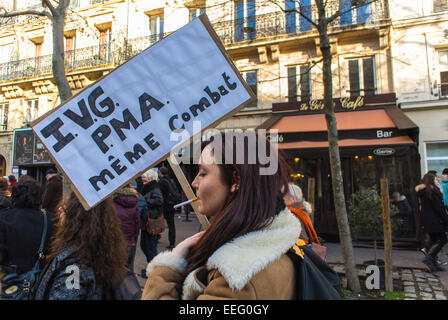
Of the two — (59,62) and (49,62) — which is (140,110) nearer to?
(59,62)

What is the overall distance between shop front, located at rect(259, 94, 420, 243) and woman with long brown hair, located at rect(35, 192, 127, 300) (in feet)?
22.6

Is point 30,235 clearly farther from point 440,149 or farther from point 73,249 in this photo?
point 440,149

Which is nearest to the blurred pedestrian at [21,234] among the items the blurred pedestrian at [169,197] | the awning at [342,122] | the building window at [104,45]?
the blurred pedestrian at [169,197]

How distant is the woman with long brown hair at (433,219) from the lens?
6059 millimetres

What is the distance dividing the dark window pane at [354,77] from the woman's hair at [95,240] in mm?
11307

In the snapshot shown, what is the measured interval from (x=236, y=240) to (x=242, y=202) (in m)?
0.16

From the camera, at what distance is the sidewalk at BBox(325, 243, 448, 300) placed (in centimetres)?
471

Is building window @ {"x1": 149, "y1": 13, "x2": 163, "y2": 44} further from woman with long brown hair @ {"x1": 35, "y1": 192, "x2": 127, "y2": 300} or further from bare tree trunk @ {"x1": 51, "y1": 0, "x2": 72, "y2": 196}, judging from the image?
woman with long brown hair @ {"x1": 35, "y1": 192, "x2": 127, "y2": 300}

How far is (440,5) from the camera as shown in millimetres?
10586

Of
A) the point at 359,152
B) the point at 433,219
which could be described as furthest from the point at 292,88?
the point at 433,219

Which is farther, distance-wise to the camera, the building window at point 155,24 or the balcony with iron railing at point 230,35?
the building window at point 155,24

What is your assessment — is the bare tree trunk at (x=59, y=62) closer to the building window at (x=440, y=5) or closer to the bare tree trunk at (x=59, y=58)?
the bare tree trunk at (x=59, y=58)
